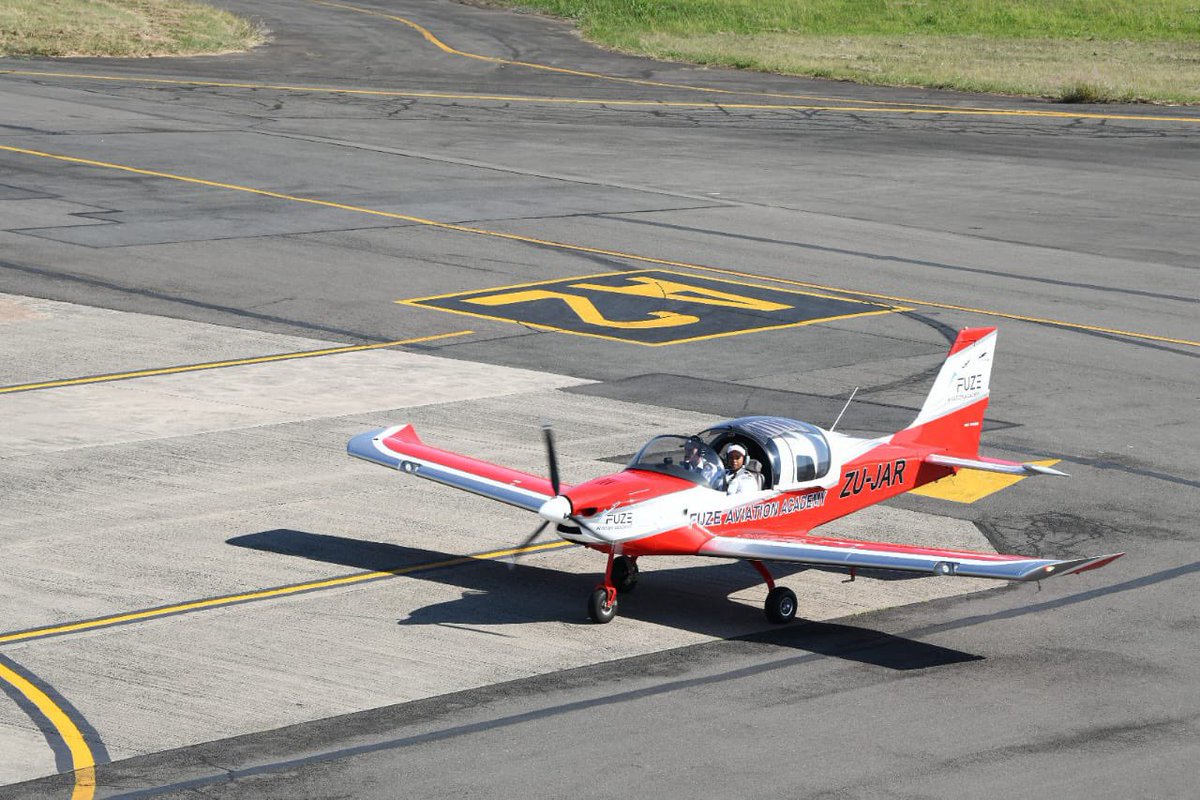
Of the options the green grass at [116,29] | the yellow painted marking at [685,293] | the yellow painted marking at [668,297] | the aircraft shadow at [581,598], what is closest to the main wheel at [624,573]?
the aircraft shadow at [581,598]

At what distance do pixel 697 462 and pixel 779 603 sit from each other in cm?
198

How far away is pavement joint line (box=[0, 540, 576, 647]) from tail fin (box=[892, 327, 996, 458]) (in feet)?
16.9

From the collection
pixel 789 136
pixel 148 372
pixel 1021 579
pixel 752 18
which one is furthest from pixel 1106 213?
pixel 752 18

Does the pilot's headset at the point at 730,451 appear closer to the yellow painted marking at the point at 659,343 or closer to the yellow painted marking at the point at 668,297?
the yellow painted marking at the point at 659,343

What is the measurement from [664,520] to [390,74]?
60.4 meters

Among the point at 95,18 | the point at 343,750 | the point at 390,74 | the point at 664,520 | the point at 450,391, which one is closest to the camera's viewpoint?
the point at 343,750

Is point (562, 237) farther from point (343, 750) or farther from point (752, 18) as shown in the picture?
point (752, 18)

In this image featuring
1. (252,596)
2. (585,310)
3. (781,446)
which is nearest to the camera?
(781,446)

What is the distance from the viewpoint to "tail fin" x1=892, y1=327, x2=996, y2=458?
73.9 ft

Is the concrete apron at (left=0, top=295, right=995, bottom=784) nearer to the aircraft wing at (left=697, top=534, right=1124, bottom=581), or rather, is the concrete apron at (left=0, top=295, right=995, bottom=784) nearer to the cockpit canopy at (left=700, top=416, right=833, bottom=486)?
the aircraft wing at (left=697, top=534, right=1124, bottom=581)

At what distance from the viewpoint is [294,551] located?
2211 centimetres

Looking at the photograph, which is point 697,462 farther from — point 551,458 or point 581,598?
point 581,598

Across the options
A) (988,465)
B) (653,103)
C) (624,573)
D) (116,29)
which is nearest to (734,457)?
(624,573)

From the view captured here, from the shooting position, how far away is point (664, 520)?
19141 mm
